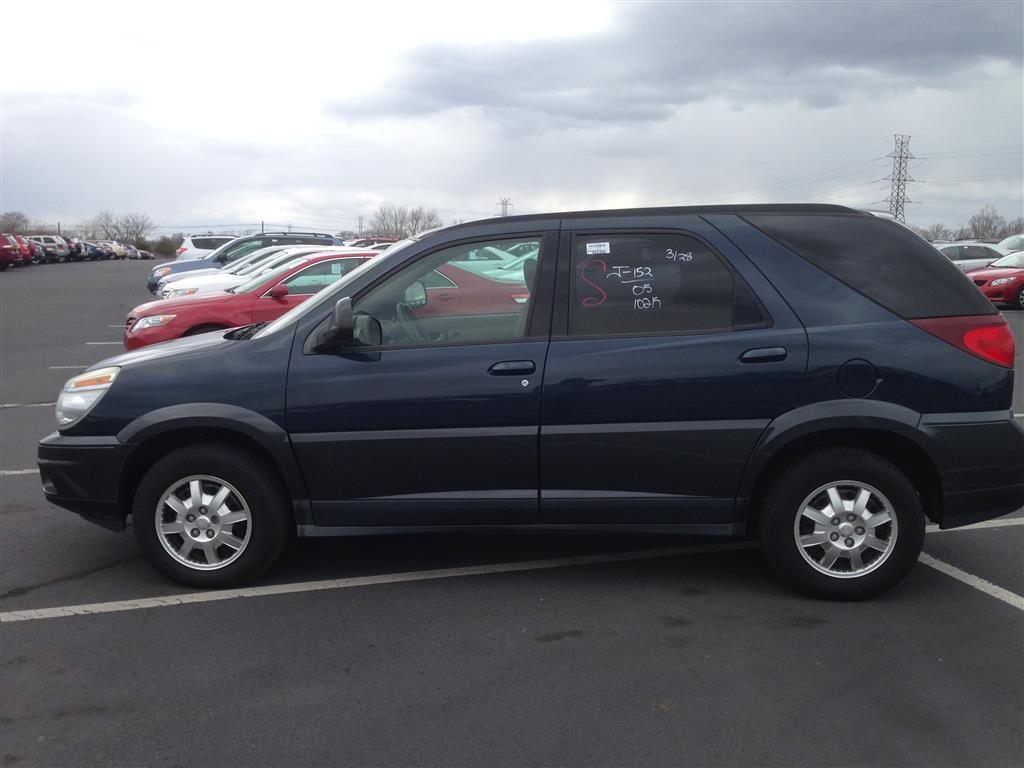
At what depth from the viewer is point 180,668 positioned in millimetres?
3898

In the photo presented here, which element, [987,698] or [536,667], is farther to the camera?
[536,667]

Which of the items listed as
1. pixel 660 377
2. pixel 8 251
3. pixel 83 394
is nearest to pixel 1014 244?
pixel 660 377

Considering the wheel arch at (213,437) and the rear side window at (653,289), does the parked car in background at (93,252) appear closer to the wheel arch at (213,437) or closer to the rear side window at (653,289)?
the wheel arch at (213,437)

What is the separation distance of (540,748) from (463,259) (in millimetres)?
2423

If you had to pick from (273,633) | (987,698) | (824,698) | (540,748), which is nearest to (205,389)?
(273,633)

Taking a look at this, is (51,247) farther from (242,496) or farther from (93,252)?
(242,496)

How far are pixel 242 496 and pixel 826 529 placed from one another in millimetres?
2807

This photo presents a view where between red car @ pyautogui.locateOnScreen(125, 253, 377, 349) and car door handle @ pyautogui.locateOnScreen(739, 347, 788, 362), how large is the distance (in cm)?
647

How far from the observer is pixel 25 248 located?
5044 cm

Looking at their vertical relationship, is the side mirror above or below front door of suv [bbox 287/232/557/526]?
above

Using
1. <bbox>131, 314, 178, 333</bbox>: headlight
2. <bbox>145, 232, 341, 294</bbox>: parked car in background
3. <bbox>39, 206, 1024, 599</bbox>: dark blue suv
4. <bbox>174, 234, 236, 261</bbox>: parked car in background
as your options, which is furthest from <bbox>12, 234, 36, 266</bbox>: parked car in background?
<bbox>39, 206, 1024, 599</bbox>: dark blue suv

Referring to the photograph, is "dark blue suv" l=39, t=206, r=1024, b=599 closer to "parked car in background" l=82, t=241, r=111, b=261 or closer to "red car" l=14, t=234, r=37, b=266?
"red car" l=14, t=234, r=37, b=266

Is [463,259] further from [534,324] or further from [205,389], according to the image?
[205,389]

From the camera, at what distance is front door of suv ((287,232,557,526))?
445cm
